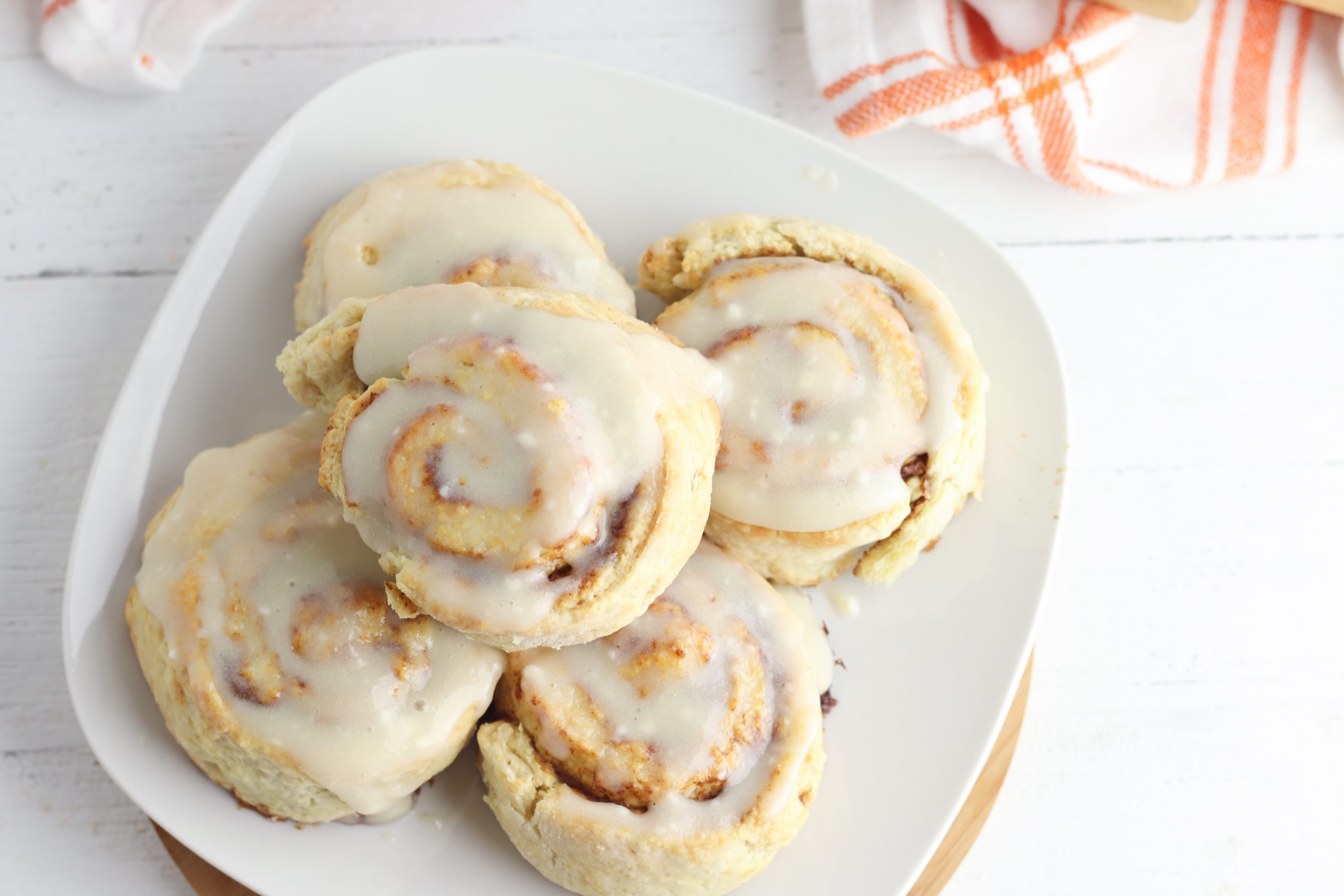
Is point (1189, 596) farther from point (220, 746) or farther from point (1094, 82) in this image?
point (220, 746)

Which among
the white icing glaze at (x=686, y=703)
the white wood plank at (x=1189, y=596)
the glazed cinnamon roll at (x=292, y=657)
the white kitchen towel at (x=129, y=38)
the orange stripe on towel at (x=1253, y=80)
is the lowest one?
the white wood plank at (x=1189, y=596)

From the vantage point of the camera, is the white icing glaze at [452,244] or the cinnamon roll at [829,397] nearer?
the cinnamon roll at [829,397]

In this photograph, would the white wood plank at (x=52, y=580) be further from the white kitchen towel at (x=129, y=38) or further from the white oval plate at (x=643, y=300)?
the white kitchen towel at (x=129, y=38)

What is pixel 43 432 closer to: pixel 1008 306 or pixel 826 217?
pixel 826 217

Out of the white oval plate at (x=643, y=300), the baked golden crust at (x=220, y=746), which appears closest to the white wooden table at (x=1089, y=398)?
the white oval plate at (x=643, y=300)

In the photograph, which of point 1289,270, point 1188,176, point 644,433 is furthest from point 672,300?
point 1289,270

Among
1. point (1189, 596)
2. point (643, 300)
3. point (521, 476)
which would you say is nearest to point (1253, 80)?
point (1189, 596)

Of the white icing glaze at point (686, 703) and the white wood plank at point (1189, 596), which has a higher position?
the white icing glaze at point (686, 703)

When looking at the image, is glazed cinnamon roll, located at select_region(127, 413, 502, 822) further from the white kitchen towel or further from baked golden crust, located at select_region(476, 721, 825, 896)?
the white kitchen towel
